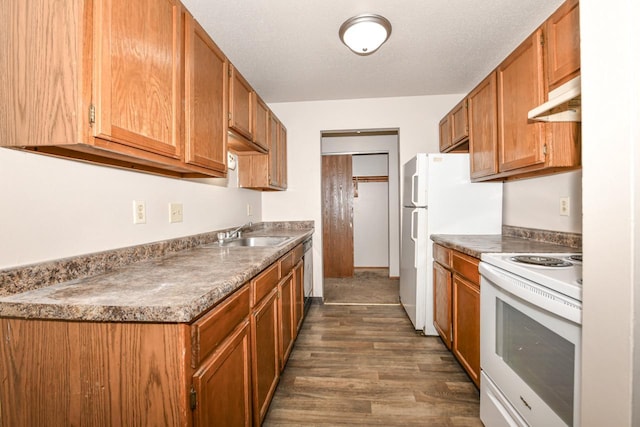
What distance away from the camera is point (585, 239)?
77 centimetres

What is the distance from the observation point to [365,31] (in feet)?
6.03

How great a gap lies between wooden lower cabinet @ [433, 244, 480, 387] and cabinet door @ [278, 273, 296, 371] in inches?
45.1

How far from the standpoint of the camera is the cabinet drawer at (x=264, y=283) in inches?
51.1

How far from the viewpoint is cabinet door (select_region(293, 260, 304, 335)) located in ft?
7.37

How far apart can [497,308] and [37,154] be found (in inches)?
77.8

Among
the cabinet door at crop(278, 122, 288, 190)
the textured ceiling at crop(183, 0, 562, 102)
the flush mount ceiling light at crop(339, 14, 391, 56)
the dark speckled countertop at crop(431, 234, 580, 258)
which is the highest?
the textured ceiling at crop(183, 0, 562, 102)

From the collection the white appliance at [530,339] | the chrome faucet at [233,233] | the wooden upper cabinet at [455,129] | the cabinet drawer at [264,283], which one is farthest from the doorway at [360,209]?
the white appliance at [530,339]

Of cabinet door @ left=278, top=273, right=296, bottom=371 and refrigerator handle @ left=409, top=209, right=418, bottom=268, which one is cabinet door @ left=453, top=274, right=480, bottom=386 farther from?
cabinet door @ left=278, top=273, right=296, bottom=371

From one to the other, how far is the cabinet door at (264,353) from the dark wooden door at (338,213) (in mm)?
2835

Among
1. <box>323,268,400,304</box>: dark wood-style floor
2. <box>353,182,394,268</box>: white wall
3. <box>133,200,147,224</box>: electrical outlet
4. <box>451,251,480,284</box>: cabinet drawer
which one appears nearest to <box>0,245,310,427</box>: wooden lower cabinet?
<box>133,200,147,224</box>: electrical outlet

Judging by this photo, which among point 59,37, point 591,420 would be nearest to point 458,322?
point 591,420

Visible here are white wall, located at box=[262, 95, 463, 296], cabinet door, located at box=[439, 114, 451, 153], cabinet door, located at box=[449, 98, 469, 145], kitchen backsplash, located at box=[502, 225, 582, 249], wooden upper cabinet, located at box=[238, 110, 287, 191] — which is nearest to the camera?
kitchen backsplash, located at box=[502, 225, 582, 249]

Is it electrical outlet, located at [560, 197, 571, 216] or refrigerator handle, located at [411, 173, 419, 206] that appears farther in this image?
refrigerator handle, located at [411, 173, 419, 206]

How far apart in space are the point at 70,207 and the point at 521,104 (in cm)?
231
